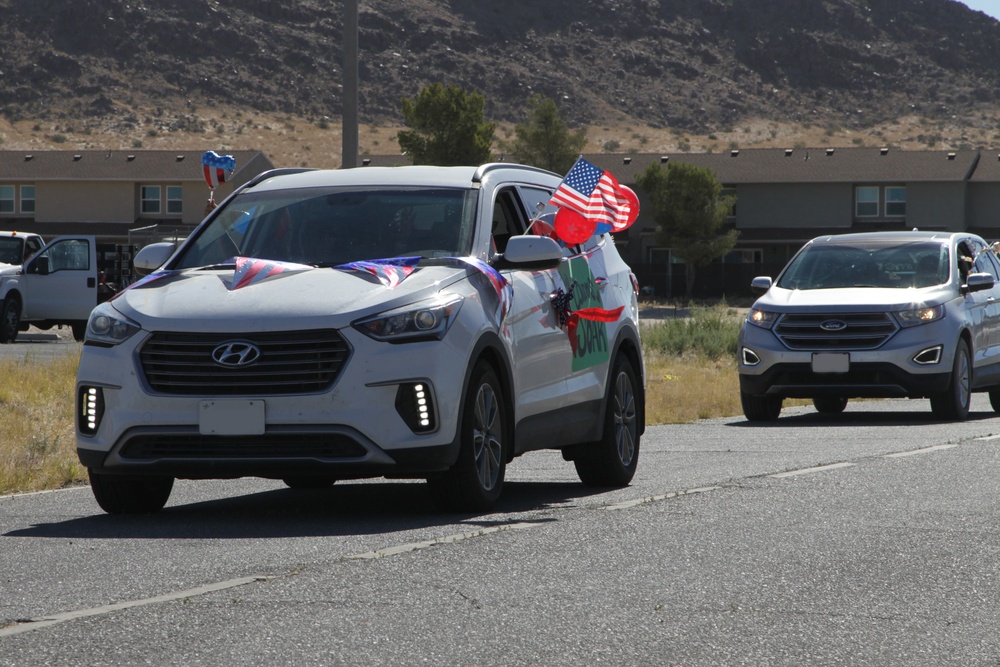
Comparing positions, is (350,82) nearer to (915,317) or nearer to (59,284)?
(915,317)

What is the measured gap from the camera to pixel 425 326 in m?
8.20

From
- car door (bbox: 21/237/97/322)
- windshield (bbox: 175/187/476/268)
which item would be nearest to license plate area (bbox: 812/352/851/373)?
windshield (bbox: 175/187/476/268)

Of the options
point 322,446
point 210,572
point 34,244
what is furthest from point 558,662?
point 34,244

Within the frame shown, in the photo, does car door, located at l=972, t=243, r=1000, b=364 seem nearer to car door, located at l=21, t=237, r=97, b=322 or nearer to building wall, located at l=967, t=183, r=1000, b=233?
car door, located at l=21, t=237, r=97, b=322

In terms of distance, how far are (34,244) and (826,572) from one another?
1182 inches

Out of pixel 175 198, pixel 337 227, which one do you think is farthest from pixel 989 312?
pixel 175 198

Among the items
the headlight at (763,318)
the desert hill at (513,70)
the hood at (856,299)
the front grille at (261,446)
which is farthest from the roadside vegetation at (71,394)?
the desert hill at (513,70)

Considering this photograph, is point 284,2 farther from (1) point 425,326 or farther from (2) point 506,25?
(1) point 425,326

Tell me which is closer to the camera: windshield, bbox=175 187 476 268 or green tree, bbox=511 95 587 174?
windshield, bbox=175 187 476 268

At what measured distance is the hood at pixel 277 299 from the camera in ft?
26.6

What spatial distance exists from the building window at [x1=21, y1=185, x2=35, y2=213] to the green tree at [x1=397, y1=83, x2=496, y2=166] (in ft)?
65.4

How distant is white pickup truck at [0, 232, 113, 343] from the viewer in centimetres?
3253

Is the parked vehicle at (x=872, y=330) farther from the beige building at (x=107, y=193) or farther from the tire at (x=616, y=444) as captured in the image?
the beige building at (x=107, y=193)

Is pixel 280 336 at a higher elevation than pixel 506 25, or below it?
below
